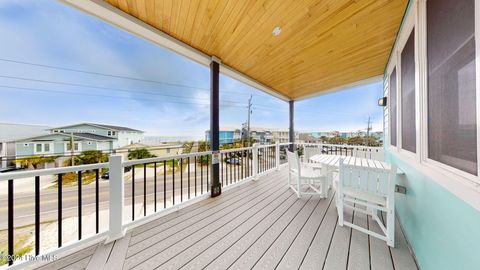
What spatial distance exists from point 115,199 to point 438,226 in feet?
8.76

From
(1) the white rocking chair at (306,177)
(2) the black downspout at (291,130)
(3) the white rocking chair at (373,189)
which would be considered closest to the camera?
(3) the white rocking chair at (373,189)

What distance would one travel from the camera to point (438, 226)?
39.5 inches

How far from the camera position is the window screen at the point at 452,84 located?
0.78 meters

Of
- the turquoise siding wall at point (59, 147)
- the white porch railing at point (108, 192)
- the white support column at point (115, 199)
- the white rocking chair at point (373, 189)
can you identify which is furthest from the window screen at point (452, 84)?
the turquoise siding wall at point (59, 147)

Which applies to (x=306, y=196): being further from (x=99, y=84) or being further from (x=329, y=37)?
(x=99, y=84)

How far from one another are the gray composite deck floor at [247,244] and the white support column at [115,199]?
0.37 feet

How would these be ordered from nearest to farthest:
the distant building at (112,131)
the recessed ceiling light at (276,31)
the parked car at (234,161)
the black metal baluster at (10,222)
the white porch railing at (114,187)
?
the black metal baluster at (10,222) < the white porch railing at (114,187) < the recessed ceiling light at (276,31) < the parked car at (234,161) < the distant building at (112,131)

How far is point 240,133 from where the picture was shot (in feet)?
33.2

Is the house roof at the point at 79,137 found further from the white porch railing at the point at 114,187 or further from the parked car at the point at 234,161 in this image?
the parked car at the point at 234,161

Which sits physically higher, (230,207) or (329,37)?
(329,37)

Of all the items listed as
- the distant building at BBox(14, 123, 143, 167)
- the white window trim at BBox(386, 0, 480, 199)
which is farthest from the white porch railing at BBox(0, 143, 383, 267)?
the white window trim at BBox(386, 0, 480, 199)

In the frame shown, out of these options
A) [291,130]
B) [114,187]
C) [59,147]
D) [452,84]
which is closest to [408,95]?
[452,84]

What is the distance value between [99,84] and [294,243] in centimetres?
1205

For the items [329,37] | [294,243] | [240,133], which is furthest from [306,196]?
[240,133]
